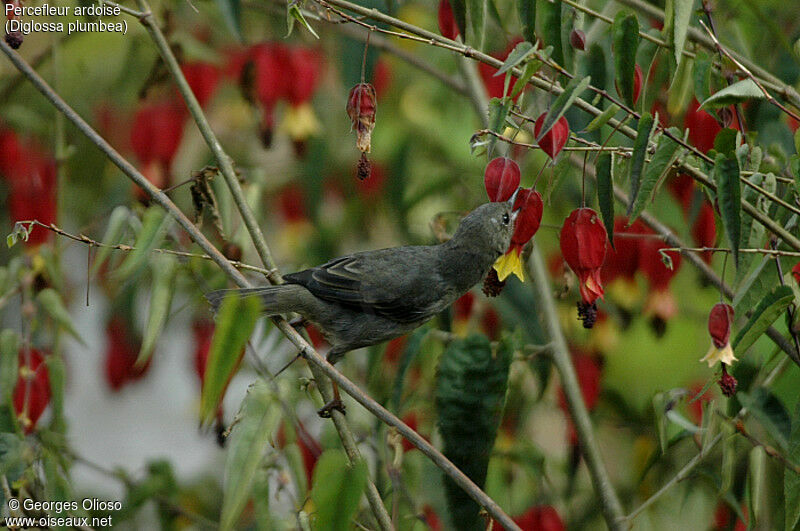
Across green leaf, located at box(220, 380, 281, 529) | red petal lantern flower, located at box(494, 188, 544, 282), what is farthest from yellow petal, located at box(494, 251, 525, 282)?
green leaf, located at box(220, 380, 281, 529)

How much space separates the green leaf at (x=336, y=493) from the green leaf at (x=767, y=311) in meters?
0.52

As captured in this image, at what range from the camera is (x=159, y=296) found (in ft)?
4.25

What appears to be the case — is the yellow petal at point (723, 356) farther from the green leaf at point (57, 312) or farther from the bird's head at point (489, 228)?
the green leaf at point (57, 312)

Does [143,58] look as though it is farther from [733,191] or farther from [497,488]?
[733,191]

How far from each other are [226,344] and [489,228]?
809 millimetres

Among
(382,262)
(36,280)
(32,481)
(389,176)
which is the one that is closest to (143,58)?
(389,176)

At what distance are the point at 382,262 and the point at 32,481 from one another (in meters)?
0.68

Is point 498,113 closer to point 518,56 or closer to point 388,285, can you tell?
point 518,56

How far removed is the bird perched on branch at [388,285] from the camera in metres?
1.55

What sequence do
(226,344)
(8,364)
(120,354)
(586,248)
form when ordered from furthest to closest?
(120,354) < (8,364) < (586,248) < (226,344)

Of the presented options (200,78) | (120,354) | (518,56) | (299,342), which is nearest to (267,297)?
(299,342)

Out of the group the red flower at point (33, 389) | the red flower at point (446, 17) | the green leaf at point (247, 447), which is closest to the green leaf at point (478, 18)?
the red flower at point (446, 17)

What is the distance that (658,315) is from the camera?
1.73 m

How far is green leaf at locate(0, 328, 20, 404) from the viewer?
4.43ft
